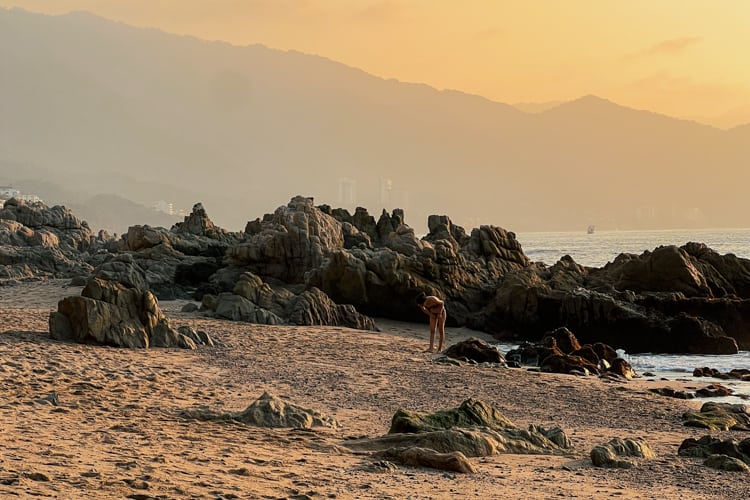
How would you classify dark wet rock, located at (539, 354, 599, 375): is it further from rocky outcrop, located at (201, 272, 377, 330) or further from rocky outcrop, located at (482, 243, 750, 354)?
rocky outcrop, located at (201, 272, 377, 330)

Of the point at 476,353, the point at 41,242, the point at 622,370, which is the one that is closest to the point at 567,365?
the point at 622,370

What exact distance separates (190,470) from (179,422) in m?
2.87

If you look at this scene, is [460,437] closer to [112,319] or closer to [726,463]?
[726,463]

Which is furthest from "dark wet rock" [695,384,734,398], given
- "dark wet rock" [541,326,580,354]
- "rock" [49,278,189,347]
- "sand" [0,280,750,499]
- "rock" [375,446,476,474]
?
"rock" [49,278,189,347]

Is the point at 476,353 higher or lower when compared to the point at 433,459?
higher

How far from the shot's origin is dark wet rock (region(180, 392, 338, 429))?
457 inches

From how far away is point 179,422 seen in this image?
11.4 m

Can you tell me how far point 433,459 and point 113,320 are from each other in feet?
37.6

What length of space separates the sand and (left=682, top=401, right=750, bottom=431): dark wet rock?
38 centimetres

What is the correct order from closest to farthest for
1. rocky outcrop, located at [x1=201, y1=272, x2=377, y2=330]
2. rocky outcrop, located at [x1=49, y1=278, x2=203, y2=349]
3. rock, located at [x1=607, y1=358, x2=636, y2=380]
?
rocky outcrop, located at [x1=49, y1=278, x2=203, y2=349]
rock, located at [x1=607, y1=358, x2=636, y2=380]
rocky outcrop, located at [x1=201, y1=272, x2=377, y2=330]

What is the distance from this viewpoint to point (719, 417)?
47.2ft

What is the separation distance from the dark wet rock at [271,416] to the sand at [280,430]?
266 mm

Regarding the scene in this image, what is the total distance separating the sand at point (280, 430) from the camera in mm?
8359

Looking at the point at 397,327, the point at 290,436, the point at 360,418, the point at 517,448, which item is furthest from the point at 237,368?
the point at 397,327
